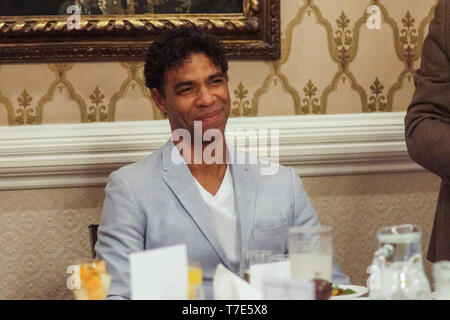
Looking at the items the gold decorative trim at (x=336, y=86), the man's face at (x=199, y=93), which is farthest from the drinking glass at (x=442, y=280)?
the gold decorative trim at (x=336, y=86)

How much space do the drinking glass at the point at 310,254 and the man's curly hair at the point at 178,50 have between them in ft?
2.83

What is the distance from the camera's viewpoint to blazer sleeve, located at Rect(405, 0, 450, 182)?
2254mm

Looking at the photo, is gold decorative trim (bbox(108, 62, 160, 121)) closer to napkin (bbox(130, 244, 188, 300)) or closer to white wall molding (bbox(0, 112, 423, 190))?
white wall molding (bbox(0, 112, 423, 190))

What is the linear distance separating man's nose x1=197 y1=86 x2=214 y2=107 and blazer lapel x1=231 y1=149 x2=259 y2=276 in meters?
0.21

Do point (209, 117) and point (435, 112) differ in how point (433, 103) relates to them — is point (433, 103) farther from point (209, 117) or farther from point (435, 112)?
point (209, 117)

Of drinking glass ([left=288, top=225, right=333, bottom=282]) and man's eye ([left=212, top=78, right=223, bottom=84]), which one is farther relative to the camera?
man's eye ([left=212, top=78, right=223, bottom=84])

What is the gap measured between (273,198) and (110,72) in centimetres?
89

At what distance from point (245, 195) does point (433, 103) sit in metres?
0.60

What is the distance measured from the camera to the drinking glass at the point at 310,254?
1.50 metres

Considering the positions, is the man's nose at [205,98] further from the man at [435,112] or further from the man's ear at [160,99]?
the man at [435,112]

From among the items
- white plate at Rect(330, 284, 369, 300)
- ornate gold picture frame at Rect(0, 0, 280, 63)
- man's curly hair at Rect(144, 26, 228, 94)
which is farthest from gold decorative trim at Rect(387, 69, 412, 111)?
white plate at Rect(330, 284, 369, 300)

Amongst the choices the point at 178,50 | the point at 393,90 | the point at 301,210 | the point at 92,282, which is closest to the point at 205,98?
the point at 178,50

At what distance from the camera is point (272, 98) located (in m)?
2.99

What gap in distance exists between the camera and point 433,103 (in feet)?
7.52
